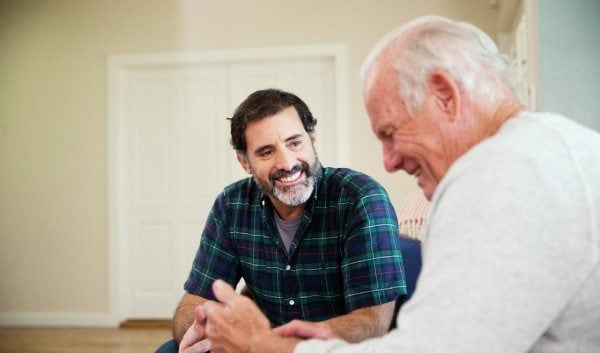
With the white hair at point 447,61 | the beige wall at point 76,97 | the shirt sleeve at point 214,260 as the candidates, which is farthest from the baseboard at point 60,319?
the white hair at point 447,61

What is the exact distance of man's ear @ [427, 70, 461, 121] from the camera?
823mm

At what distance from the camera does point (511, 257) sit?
68 cm

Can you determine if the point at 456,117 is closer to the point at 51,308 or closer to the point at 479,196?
the point at 479,196

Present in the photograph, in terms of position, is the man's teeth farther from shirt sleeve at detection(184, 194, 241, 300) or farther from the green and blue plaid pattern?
shirt sleeve at detection(184, 194, 241, 300)

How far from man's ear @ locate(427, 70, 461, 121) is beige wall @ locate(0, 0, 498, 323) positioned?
3.79 meters

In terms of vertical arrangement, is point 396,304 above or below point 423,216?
below

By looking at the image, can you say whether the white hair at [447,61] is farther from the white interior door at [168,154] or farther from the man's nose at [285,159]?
the white interior door at [168,154]

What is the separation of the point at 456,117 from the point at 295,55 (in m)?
3.98

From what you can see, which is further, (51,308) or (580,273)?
(51,308)

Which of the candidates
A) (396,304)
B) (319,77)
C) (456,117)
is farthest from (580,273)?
(319,77)

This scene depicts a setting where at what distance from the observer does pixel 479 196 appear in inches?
28.1

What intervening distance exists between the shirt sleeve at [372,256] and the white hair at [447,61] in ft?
2.26

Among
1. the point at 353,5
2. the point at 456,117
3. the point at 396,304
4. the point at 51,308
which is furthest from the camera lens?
the point at 51,308

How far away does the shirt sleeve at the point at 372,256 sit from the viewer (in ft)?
4.80
